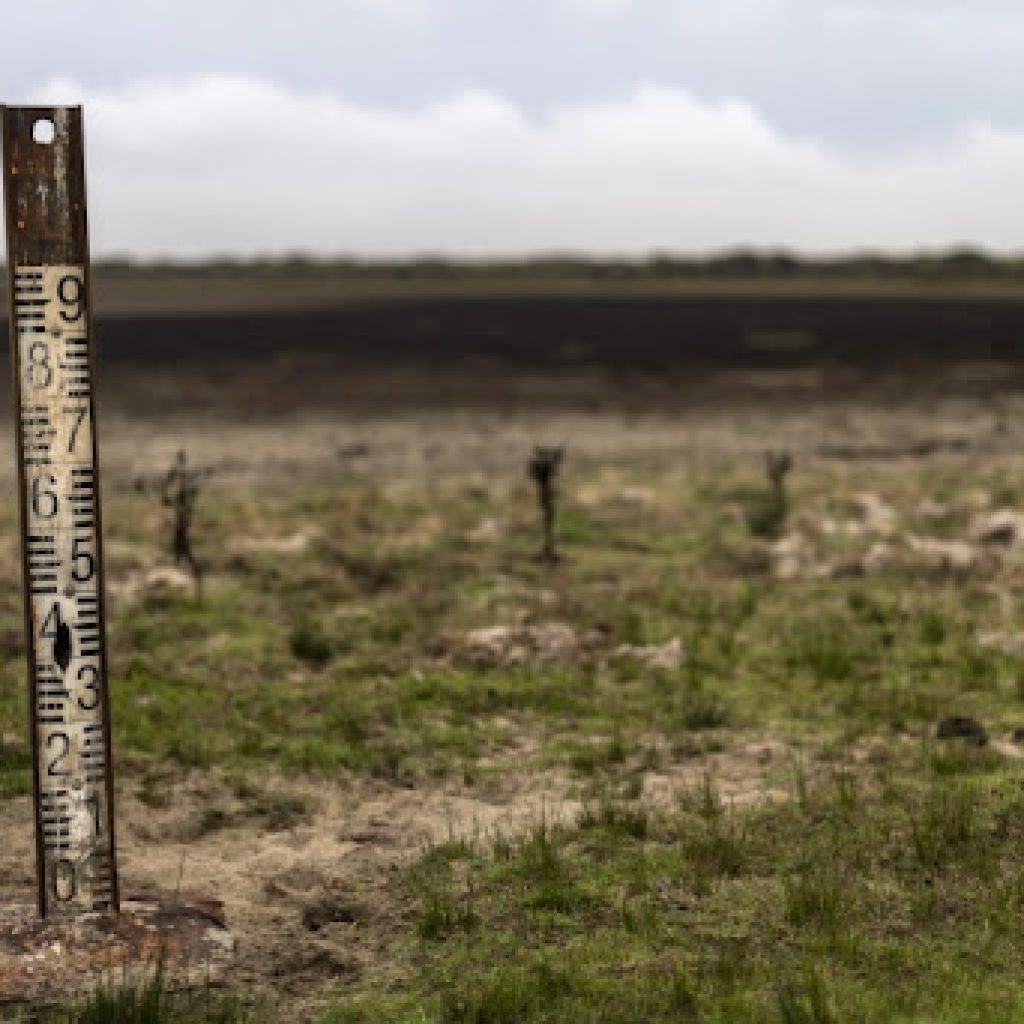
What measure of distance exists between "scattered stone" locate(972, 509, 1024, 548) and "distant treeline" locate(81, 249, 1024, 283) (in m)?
51.7

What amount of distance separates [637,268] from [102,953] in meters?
70.7

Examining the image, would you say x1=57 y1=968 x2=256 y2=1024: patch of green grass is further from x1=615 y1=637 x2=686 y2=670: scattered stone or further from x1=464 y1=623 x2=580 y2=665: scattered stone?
x1=615 y1=637 x2=686 y2=670: scattered stone

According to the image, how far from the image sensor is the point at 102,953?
18.2ft

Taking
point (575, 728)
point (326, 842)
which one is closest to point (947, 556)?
point (575, 728)

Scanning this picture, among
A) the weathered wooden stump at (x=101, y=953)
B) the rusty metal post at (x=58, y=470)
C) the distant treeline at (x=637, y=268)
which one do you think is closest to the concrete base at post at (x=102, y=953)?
the weathered wooden stump at (x=101, y=953)

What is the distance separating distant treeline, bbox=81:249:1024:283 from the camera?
225ft

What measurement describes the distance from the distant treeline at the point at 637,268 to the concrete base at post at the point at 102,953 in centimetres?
6189

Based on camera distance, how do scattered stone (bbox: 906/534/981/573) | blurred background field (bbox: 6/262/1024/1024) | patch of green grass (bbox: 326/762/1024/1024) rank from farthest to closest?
scattered stone (bbox: 906/534/981/573), blurred background field (bbox: 6/262/1024/1024), patch of green grass (bbox: 326/762/1024/1024)

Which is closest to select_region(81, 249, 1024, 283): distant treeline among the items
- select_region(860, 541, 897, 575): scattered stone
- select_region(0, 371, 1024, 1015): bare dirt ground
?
Result: select_region(860, 541, 897, 575): scattered stone

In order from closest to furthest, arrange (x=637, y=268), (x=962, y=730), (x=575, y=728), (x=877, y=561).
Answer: (x=962, y=730), (x=575, y=728), (x=877, y=561), (x=637, y=268)

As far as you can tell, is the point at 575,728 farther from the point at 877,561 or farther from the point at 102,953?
the point at 877,561

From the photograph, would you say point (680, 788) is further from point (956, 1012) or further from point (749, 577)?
point (749, 577)

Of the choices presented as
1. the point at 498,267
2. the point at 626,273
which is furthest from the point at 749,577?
the point at 498,267

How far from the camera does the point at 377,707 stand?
30.0 ft
